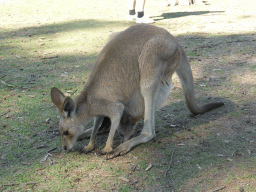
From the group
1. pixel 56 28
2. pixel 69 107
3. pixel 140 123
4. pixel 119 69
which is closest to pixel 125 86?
pixel 119 69

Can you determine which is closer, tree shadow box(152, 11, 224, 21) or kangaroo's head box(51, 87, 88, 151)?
kangaroo's head box(51, 87, 88, 151)

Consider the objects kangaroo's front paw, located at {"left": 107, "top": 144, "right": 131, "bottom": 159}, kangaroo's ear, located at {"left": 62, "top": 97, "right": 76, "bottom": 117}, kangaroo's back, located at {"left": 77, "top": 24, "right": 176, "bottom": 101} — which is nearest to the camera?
kangaroo's ear, located at {"left": 62, "top": 97, "right": 76, "bottom": 117}

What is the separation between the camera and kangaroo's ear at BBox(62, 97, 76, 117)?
243 centimetres

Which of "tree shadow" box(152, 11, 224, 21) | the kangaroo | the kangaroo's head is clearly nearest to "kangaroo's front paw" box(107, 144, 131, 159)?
the kangaroo

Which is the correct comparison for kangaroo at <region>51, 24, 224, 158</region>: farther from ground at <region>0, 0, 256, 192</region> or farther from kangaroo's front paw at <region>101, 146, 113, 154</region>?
ground at <region>0, 0, 256, 192</region>

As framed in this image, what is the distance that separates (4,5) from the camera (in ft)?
31.3

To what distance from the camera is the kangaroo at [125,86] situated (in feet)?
8.60

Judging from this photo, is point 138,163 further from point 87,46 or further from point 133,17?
point 133,17

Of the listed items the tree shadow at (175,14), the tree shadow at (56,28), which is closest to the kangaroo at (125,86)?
the tree shadow at (56,28)

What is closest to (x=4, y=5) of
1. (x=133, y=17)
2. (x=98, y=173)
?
(x=133, y=17)

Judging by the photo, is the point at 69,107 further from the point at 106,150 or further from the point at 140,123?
the point at 140,123

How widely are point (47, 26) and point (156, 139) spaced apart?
510 centimetres

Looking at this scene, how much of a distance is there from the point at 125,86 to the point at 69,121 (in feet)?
1.92

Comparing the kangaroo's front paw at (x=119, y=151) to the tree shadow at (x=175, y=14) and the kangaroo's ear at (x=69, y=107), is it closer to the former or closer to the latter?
the kangaroo's ear at (x=69, y=107)
